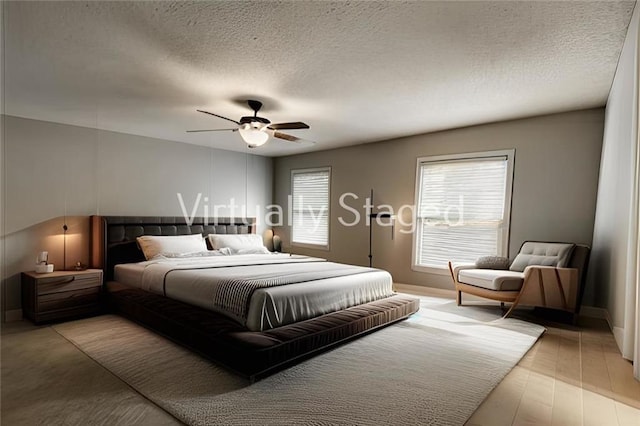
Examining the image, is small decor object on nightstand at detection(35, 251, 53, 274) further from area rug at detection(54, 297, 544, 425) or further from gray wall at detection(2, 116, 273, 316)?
area rug at detection(54, 297, 544, 425)

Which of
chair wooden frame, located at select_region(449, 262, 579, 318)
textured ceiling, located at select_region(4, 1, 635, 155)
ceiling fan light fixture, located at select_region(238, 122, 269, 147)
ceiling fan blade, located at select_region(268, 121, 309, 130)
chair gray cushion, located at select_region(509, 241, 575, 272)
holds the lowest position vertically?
chair wooden frame, located at select_region(449, 262, 579, 318)

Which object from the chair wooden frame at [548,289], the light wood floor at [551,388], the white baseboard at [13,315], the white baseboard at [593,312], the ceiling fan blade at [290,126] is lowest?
the white baseboard at [13,315]

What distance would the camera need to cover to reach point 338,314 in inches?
132

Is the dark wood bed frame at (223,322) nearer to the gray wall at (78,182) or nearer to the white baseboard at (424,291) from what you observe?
the gray wall at (78,182)

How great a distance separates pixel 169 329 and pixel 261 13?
2.83m

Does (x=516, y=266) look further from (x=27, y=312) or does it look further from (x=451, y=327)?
(x=27, y=312)

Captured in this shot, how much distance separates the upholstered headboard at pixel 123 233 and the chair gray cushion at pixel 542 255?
4.91 meters

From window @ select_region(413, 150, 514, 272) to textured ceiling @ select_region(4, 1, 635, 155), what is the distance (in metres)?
0.86

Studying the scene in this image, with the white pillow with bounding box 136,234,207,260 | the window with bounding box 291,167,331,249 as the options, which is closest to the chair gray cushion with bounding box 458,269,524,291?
the window with bounding box 291,167,331,249

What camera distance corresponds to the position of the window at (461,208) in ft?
16.2

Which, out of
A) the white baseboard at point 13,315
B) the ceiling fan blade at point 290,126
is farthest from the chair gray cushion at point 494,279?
the white baseboard at point 13,315

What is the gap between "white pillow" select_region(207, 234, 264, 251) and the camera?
18.6 feet

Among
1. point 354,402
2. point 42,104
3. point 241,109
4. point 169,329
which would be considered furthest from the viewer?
point 241,109

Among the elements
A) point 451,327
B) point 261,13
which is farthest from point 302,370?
point 261,13
